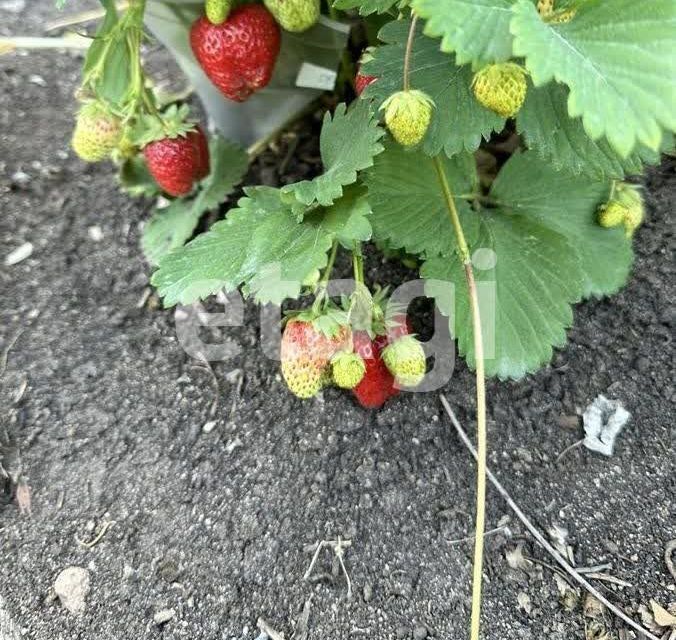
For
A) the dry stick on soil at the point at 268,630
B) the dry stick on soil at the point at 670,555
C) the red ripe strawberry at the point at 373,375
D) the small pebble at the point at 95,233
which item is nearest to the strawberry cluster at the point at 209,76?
the small pebble at the point at 95,233

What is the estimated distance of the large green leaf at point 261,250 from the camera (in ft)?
2.76

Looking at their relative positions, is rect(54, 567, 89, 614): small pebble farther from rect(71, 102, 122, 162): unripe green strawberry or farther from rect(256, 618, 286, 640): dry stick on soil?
rect(71, 102, 122, 162): unripe green strawberry

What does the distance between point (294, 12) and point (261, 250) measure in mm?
372

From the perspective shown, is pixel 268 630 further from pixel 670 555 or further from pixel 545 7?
pixel 545 7

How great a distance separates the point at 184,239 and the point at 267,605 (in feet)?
1.89

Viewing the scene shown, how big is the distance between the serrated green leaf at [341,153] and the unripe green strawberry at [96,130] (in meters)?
0.37

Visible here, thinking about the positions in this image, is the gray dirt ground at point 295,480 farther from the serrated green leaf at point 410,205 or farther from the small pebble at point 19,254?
the serrated green leaf at point 410,205

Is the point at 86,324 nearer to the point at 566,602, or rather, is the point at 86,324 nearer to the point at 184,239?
the point at 184,239

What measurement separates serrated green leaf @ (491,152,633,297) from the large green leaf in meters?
0.32

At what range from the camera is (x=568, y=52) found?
0.68 metres

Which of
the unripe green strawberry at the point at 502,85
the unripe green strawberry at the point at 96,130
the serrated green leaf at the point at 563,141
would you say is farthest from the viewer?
the unripe green strawberry at the point at 96,130

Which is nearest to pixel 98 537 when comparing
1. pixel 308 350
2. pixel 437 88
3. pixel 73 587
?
pixel 73 587

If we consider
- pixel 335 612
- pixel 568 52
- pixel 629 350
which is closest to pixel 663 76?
pixel 568 52

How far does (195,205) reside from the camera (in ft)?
4.12
